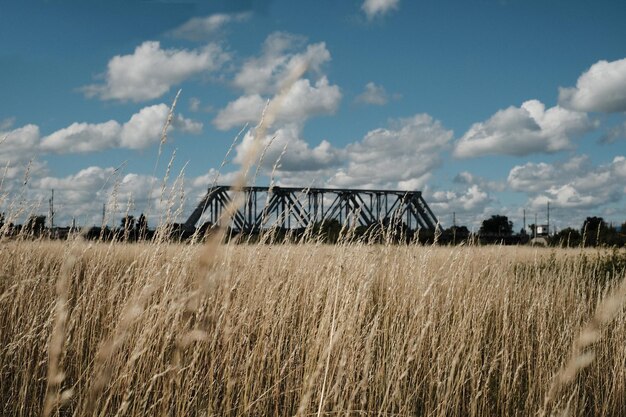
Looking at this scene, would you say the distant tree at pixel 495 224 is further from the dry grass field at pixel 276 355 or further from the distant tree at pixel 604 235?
the dry grass field at pixel 276 355

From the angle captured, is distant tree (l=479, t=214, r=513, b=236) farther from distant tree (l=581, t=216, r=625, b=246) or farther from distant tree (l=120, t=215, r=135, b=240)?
distant tree (l=120, t=215, r=135, b=240)

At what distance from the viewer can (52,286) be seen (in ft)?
14.8

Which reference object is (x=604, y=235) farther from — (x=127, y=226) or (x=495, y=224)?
(x=495, y=224)

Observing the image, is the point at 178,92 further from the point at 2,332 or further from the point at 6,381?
the point at 2,332

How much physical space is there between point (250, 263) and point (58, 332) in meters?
2.92

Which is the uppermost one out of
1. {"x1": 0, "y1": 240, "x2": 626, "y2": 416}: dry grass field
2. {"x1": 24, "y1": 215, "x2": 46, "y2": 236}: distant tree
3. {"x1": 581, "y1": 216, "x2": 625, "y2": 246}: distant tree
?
{"x1": 581, "y1": 216, "x2": 625, "y2": 246}: distant tree

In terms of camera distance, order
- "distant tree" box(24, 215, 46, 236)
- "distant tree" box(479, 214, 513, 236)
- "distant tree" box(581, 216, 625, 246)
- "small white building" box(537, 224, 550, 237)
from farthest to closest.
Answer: "distant tree" box(479, 214, 513, 236), "small white building" box(537, 224, 550, 237), "distant tree" box(581, 216, 625, 246), "distant tree" box(24, 215, 46, 236)

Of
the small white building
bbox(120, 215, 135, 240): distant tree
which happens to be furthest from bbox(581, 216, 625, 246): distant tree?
bbox(120, 215, 135, 240): distant tree

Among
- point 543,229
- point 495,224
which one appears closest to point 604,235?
point 543,229

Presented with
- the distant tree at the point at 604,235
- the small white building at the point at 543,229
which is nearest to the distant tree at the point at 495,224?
the small white building at the point at 543,229

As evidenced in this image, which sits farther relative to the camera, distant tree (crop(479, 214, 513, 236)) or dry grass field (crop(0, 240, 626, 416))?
distant tree (crop(479, 214, 513, 236))

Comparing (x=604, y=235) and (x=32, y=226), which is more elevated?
(x=604, y=235)

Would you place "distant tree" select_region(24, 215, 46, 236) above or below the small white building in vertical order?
below

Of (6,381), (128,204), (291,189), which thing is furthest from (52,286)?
(291,189)
